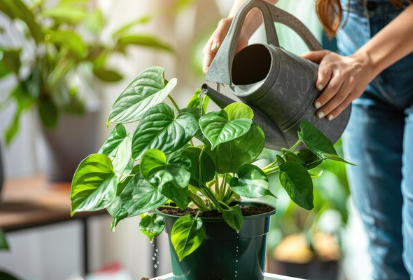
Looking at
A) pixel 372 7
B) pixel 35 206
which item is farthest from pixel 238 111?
pixel 35 206

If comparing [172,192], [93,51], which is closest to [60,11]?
[93,51]

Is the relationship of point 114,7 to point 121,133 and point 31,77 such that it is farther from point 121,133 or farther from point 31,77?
point 121,133

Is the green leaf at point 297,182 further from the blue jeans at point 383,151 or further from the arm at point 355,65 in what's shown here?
the blue jeans at point 383,151

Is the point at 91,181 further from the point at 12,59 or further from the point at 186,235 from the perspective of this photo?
the point at 12,59

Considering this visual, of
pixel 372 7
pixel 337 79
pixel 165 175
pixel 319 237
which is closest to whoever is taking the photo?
pixel 165 175

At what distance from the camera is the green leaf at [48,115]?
6.43 feet

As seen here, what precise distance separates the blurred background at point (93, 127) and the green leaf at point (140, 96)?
828 mm

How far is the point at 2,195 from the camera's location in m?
1.93

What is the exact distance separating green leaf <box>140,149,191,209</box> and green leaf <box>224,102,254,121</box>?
103 millimetres

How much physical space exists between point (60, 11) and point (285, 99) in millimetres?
1261

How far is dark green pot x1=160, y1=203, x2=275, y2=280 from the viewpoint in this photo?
79cm

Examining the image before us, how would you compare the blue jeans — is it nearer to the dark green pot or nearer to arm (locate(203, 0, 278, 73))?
arm (locate(203, 0, 278, 73))

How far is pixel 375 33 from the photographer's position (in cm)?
125

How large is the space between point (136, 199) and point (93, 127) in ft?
4.45
